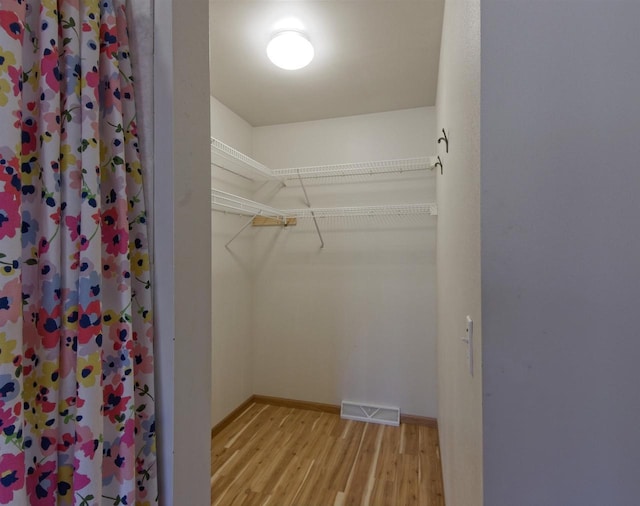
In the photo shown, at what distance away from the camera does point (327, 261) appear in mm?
2902

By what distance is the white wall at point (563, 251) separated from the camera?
0.57 meters

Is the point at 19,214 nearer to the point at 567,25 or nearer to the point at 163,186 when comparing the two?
the point at 163,186

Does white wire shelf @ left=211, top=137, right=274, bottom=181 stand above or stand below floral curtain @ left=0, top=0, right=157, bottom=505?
above

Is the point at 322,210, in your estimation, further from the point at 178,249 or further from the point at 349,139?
the point at 178,249

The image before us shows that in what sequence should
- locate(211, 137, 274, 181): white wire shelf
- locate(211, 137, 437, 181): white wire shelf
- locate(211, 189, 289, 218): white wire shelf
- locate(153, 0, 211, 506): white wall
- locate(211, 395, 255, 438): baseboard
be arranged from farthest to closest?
locate(211, 395, 255, 438): baseboard
locate(211, 137, 437, 181): white wire shelf
locate(211, 189, 289, 218): white wire shelf
locate(211, 137, 274, 181): white wire shelf
locate(153, 0, 211, 506): white wall

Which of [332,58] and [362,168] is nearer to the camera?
[332,58]

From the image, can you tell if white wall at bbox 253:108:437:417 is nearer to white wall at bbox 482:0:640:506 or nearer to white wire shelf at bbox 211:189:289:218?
white wire shelf at bbox 211:189:289:218

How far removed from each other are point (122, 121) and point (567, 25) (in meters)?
0.97

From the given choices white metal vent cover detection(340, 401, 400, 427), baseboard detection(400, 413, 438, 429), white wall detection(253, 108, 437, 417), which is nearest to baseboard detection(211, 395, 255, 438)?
white wall detection(253, 108, 437, 417)

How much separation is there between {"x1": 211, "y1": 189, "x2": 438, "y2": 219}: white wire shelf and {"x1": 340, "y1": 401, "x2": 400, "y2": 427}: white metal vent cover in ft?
5.40

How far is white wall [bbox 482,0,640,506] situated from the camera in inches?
22.6

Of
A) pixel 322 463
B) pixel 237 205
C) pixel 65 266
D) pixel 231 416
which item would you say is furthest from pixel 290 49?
pixel 231 416

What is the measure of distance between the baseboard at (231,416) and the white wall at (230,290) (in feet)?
0.10

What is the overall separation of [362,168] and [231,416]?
7.63ft
